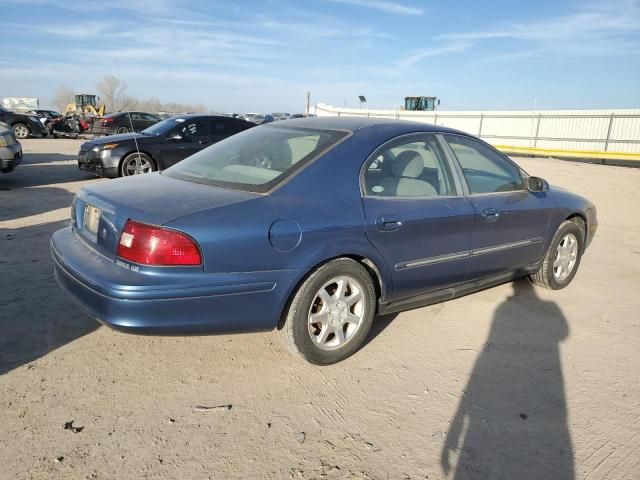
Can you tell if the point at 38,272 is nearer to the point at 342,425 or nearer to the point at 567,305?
the point at 342,425

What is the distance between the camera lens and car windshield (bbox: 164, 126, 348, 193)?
3078 millimetres

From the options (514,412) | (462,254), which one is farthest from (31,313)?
(514,412)

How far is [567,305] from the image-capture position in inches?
174

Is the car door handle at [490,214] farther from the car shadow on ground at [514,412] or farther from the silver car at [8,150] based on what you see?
the silver car at [8,150]

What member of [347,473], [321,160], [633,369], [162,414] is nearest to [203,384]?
[162,414]

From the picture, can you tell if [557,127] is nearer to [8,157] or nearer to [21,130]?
[8,157]

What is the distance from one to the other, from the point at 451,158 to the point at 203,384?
238 cm

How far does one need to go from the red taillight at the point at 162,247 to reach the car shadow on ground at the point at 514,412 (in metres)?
1.61

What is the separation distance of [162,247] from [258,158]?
109 cm

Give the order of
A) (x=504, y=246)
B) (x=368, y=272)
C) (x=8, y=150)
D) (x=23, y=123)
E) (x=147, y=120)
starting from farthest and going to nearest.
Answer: (x=147, y=120), (x=23, y=123), (x=8, y=150), (x=504, y=246), (x=368, y=272)

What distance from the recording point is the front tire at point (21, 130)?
2158 centimetres

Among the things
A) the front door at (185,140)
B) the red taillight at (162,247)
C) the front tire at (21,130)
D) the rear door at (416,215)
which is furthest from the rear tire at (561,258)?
the front tire at (21,130)

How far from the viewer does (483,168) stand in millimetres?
4215

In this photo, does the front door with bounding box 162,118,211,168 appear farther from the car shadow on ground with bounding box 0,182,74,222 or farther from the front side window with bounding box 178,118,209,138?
the car shadow on ground with bounding box 0,182,74,222
